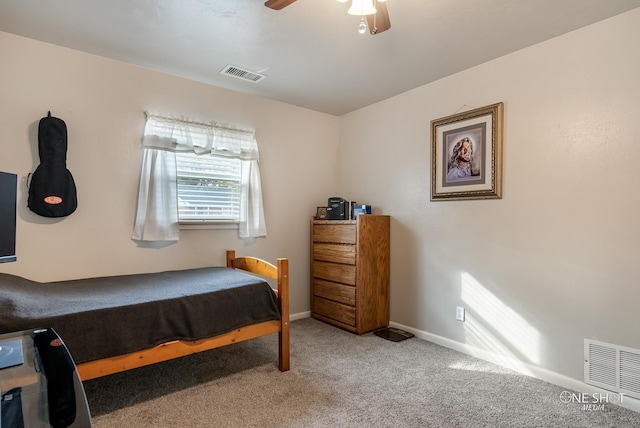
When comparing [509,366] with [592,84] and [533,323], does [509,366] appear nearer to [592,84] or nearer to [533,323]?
[533,323]

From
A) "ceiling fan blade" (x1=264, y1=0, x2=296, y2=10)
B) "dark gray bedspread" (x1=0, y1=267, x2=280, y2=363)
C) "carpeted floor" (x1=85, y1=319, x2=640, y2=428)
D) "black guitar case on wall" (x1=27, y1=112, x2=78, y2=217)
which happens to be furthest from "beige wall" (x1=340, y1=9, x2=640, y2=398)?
"black guitar case on wall" (x1=27, y1=112, x2=78, y2=217)

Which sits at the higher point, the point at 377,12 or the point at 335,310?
the point at 377,12

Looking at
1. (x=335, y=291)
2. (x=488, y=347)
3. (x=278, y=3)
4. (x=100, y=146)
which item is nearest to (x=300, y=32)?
(x=278, y=3)

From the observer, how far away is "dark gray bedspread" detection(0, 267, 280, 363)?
1.66 metres

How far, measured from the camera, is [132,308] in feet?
6.05

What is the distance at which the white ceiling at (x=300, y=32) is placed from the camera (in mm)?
1971

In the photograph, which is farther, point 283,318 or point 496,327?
point 496,327

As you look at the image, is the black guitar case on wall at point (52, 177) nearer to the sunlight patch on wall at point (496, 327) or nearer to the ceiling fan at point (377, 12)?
the ceiling fan at point (377, 12)

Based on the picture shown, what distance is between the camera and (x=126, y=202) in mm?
2738

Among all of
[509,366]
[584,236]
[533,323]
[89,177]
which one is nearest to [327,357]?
[509,366]

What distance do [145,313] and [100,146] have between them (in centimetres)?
151

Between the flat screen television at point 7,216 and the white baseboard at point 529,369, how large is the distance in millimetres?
3025

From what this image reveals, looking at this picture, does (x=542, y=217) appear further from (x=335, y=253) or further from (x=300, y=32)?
(x=300, y=32)

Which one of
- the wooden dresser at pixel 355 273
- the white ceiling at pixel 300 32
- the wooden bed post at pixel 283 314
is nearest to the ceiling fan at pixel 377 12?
the white ceiling at pixel 300 32
